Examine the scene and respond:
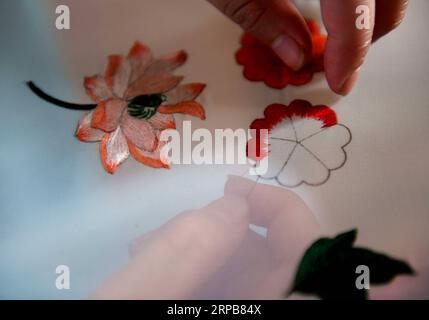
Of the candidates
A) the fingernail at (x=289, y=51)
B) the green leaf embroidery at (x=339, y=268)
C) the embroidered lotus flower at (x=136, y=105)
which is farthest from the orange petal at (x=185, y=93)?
the green leaf embroidery at (x=339, y=268)

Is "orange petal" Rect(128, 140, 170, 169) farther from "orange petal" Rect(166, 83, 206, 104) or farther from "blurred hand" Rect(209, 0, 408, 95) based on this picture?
"blurred hand" Rect(209, 0, 408, 95)

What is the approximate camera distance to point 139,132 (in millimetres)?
503

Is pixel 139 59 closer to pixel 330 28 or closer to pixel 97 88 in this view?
pixel 97 88

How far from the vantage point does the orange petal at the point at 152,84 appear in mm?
530

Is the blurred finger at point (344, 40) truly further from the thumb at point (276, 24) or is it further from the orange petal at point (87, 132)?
the orange petal at point (87, 132)

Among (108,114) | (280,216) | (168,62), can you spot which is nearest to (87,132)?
(108,114)

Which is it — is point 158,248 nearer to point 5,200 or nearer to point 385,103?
point 5,200

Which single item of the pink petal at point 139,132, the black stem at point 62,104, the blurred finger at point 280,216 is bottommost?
the blurred finger at point 280,216

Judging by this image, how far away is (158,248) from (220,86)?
212 millimetres

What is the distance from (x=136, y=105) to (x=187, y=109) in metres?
0.06

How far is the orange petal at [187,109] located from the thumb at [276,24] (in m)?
0.11

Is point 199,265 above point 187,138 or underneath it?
underneath

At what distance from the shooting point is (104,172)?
0.48 meters
